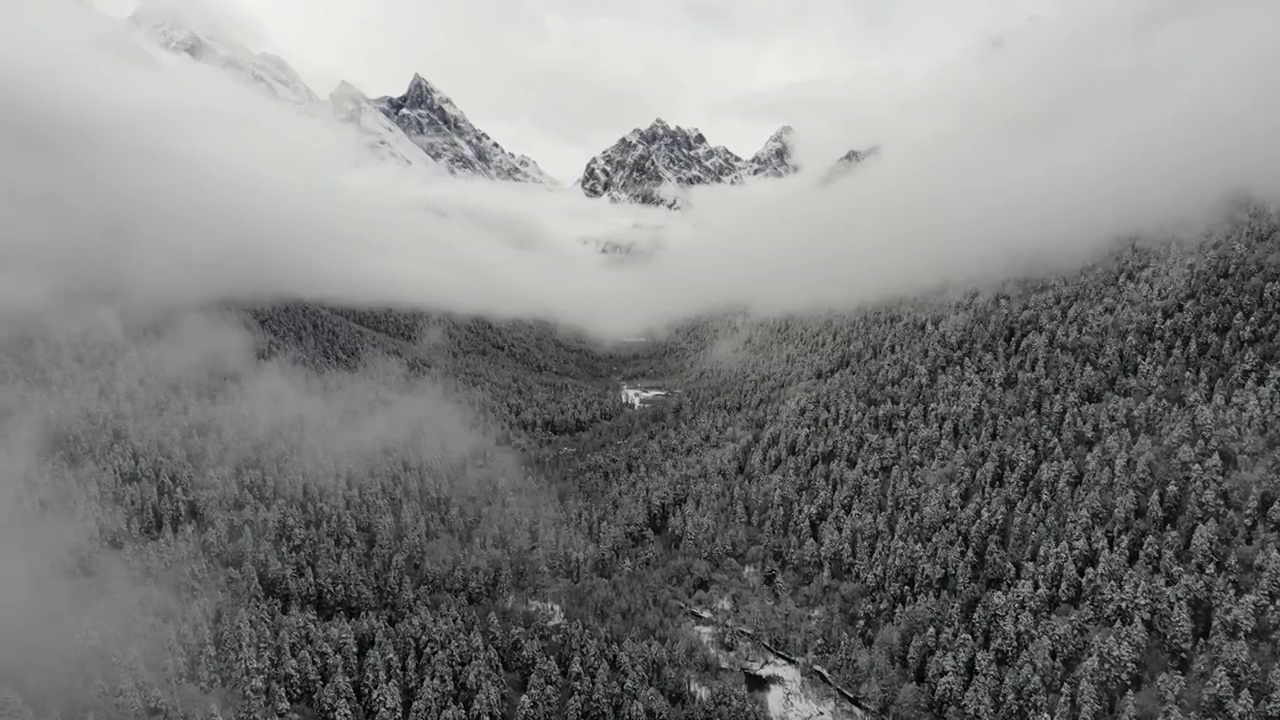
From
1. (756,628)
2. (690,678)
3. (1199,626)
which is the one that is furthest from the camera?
(756,628)

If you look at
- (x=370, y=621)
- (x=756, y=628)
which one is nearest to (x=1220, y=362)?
(x=756, y=628)

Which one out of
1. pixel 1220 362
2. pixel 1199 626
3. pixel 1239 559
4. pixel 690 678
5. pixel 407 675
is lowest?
pixel 690 678

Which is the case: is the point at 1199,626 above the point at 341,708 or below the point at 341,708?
above

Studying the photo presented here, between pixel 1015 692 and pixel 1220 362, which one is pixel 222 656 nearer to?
pixel 1015 692

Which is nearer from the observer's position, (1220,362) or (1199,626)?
(1199,626)

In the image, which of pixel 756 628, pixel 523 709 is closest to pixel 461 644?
pixel 523 709

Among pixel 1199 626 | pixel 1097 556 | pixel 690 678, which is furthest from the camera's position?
pixel 690 678

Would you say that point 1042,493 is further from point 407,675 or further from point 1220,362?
point 407,675

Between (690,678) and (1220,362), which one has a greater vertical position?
(1220,362)

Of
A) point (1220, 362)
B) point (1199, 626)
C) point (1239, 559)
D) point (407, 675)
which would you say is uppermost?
point (1220, 362)

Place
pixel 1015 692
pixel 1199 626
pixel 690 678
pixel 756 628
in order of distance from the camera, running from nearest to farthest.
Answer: pixel 1199 626, pixel 1015 692, pixel 690 678, pixel 756 628
